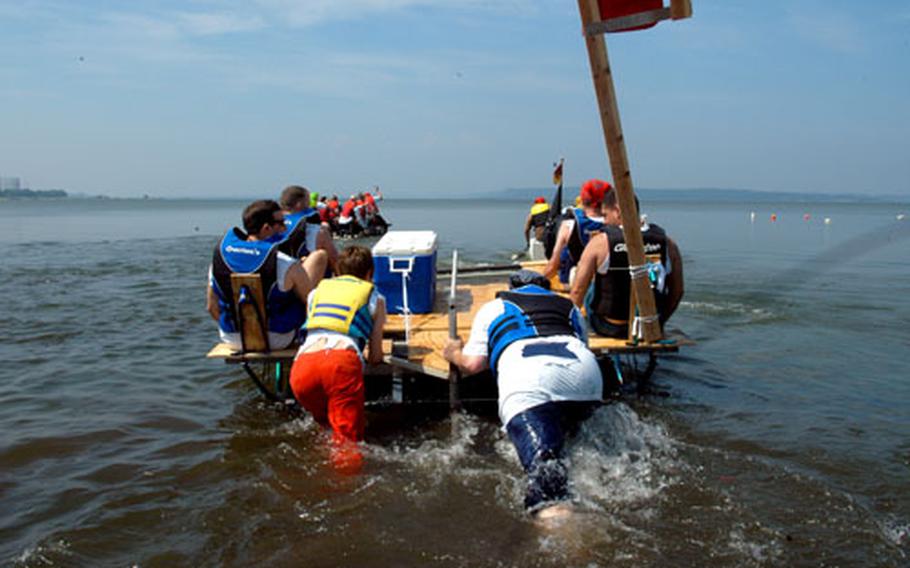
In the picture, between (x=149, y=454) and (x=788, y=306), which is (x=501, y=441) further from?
(x=788, y=306)

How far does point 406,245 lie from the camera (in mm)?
7523

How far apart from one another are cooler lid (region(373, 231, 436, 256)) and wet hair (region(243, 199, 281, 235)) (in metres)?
1.58

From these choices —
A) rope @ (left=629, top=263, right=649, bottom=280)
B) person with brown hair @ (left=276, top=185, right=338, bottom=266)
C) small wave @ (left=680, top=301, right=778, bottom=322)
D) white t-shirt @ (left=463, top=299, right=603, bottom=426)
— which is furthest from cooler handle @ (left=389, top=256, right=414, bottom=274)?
small wave @ (left=680, top=301, right=778, bottom=322)

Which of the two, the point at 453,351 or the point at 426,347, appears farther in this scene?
the point at 426,347

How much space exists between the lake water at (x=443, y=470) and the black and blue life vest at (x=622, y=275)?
91cm

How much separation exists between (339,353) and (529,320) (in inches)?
53.1

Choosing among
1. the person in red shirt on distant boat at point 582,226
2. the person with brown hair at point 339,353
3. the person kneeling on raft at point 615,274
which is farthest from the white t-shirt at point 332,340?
the person in red shirt on distant boat at point 582,226

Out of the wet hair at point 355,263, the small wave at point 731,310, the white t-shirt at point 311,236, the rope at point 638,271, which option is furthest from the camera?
the small wave at point 731,310

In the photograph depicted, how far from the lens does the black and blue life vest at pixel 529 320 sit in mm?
4566

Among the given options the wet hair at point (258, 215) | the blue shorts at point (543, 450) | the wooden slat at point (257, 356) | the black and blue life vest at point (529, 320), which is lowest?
the blue shorts at point (543, 450)

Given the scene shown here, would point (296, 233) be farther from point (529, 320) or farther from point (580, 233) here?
point (580, 233)

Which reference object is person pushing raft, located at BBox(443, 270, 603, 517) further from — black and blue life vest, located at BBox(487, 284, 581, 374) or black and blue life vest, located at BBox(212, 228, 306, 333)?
black and blue life vest, located at BBox(212, 228, 306, 333)

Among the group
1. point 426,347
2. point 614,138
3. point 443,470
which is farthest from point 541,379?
point 426,347

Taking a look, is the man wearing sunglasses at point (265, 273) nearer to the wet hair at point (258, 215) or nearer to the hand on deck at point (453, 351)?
the wet hair at point (258, 215)
